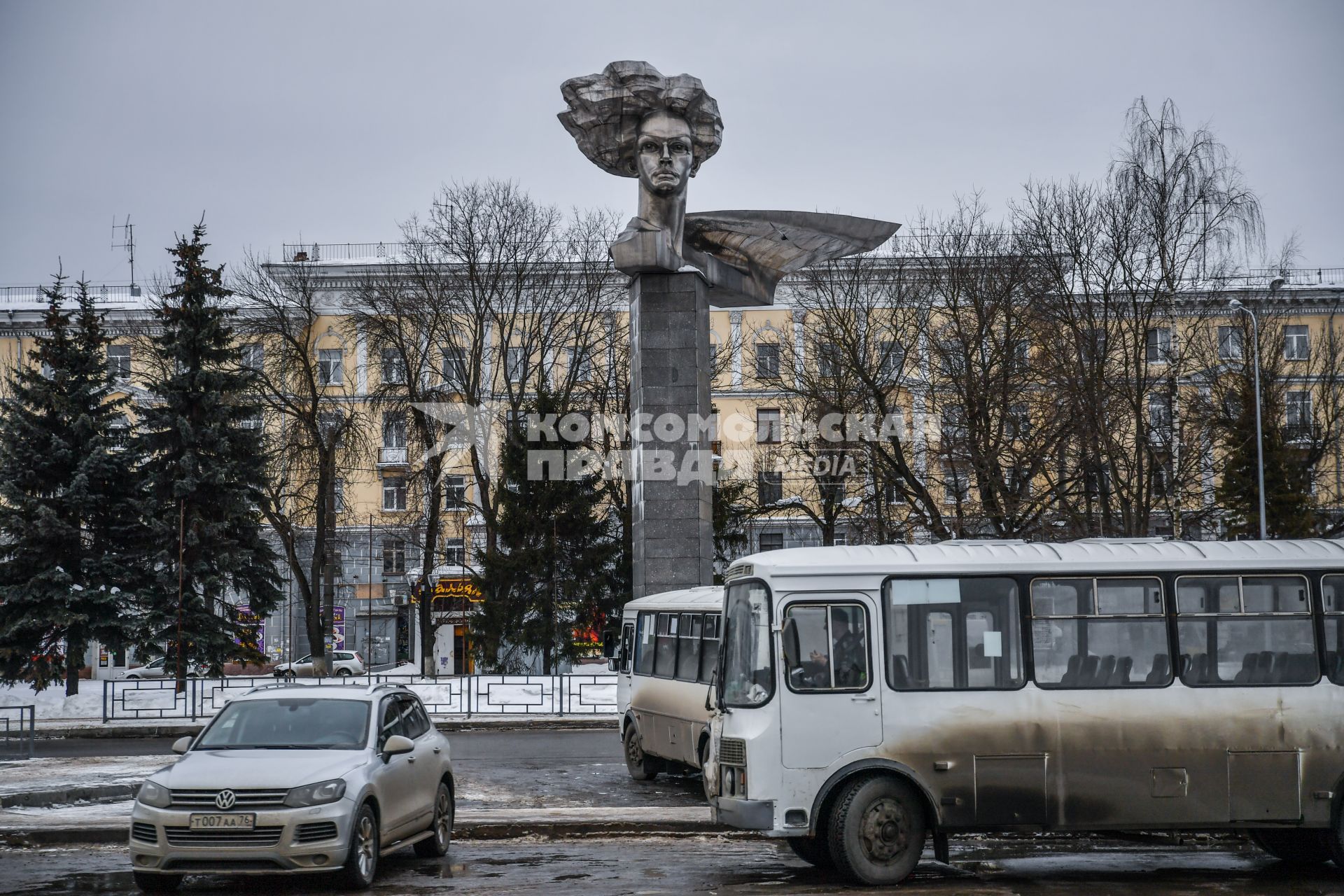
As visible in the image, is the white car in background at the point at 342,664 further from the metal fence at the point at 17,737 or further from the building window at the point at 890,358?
the building window at the point at 890,358

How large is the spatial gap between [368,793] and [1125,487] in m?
29.0

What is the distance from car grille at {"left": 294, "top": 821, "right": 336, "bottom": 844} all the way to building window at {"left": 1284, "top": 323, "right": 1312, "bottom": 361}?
47.5 metres

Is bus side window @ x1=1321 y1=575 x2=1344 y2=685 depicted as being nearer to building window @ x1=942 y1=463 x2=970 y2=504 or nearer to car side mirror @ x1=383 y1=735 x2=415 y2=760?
car side mirror @ x1=383 y1=735 x2=415 y2=760

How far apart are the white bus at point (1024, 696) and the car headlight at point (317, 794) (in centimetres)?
307

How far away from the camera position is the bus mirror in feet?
37.3

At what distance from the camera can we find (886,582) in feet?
37.9

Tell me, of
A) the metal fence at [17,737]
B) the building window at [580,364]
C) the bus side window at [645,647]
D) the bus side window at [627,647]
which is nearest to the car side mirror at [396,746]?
the bus side window at [645,647]

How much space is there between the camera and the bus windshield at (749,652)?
11.4 meters

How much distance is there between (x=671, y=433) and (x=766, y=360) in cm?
2463

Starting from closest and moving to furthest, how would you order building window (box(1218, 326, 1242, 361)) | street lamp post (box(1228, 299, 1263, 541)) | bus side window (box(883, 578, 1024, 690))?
bus side window (box(883, 578, 1024, 690))
street lamp post (box(1228, 299, 1263, 541))
building window (box(1218, 326, 1242, 361))

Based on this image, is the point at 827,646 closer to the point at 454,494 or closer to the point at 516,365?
the point at 454,494

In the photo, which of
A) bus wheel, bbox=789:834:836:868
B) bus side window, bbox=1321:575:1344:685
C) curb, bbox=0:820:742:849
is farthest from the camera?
curb, bbox=0:820:742:849

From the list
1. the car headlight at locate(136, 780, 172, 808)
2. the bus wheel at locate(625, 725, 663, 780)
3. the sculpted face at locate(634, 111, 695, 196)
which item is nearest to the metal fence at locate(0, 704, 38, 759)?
the bus wheel at locate(625, 725, 663, 780)

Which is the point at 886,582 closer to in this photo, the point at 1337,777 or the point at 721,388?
the point at 1337,777
